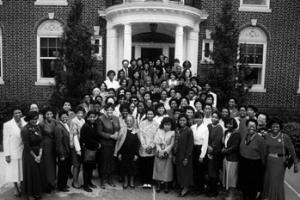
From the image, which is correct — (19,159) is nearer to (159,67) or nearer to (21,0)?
(159,67)

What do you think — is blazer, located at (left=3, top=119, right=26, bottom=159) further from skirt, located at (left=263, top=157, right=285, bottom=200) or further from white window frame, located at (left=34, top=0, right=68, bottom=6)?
white window frame, located at (left=34, top=0, right=68, bottom=6)

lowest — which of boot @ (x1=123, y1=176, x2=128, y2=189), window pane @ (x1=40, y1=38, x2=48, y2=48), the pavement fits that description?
the pavement

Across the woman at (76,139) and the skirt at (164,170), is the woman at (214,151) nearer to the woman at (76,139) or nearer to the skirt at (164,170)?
the skirt at (164,170)

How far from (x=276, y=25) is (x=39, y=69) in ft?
34.0

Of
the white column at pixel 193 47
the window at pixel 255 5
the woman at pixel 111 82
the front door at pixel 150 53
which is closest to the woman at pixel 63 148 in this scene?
the woman at pixel 111 82

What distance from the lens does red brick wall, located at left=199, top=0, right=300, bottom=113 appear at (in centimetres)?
1323

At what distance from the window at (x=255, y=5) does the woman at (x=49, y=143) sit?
33.4 ft

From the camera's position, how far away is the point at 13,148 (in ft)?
19.1

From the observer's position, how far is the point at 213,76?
10500 millimetres

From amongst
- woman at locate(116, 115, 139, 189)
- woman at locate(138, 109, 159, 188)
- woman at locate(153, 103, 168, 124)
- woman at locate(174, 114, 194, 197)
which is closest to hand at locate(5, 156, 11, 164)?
woman at locate(116, 115, 139, 189)

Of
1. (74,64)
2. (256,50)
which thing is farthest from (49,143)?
(256,50)

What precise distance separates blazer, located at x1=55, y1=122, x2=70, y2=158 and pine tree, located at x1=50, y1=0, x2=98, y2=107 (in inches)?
155

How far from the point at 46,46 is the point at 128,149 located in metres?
8.84

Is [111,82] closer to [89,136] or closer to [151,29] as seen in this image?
[89,136]
